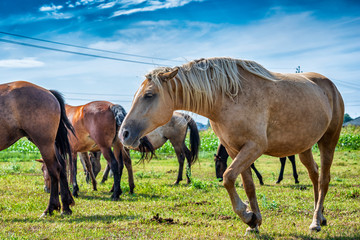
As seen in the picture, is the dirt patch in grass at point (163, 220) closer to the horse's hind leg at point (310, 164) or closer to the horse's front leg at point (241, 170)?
the horse's front leg at point (241, 170)

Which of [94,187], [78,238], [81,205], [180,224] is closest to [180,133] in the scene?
[94,187]

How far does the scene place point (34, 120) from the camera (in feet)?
18.2

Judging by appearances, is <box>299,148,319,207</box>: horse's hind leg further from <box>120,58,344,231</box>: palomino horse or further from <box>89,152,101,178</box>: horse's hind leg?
<box>89,152,101,178</box>: horse's hind leg

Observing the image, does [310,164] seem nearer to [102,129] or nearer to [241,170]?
[241,170]

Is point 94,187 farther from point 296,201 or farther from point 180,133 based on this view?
point 296,201

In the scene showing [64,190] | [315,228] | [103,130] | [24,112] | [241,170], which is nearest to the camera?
[241,170]

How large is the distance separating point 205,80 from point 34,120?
3077 mm

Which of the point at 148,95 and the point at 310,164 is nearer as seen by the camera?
the point at 148,95

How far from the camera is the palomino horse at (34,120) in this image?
218 inches

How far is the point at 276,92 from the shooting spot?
4168mm

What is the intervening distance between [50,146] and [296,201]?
186 inches

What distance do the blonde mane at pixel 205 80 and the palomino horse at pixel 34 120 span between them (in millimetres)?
2510

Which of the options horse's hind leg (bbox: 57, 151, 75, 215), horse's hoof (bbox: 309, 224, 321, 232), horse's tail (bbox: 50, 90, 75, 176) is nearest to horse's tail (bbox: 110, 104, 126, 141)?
horse's tail (bbox: 50, 90, 75, 176)

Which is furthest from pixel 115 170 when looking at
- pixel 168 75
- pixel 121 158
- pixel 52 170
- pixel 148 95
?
pixel 168 75
